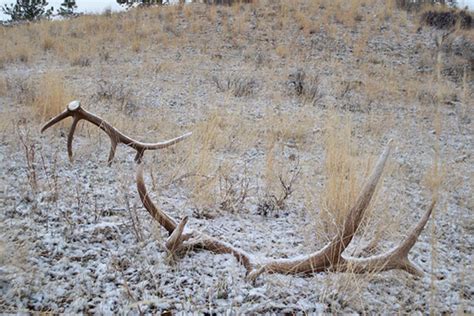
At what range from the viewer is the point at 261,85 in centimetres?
716

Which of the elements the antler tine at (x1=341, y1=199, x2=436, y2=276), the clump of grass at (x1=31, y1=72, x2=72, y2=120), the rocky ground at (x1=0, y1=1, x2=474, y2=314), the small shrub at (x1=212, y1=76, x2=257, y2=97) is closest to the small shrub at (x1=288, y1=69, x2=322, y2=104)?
the rocky ground at (x1=0, y1=1, x2=474, y2=314)

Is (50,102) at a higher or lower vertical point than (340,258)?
higher

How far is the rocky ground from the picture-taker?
1389mm

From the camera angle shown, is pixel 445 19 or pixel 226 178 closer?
pixel 226 178

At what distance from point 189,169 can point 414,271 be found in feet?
5.89

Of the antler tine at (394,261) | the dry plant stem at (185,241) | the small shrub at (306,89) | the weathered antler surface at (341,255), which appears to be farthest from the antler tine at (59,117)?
the small shrub at (306,89)

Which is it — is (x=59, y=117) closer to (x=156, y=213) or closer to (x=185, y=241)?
(x=156, y=213)

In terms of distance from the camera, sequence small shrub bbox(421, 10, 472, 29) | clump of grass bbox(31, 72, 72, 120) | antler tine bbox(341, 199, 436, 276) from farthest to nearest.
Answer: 1. small shrub bbox(421, 10, 472, 29)
2. clump of grass bbox(31, 72, 72, 120)
3. antler tine bbox(341, 199, 436, 276)

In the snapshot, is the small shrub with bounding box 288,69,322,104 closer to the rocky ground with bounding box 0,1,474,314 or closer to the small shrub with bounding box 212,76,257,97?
the rocky ground with bounding box 0,1,474,314

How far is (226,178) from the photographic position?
2.39 meters

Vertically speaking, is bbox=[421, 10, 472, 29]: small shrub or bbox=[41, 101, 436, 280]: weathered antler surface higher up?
bbox=[421, 10, 472, 29]: small shrub

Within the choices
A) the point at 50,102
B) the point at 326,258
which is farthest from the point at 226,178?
the point at 50,102

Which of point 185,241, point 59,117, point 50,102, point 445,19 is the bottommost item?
point 185,241

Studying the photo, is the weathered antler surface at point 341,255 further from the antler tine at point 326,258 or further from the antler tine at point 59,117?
the antler tine at point 59,117
